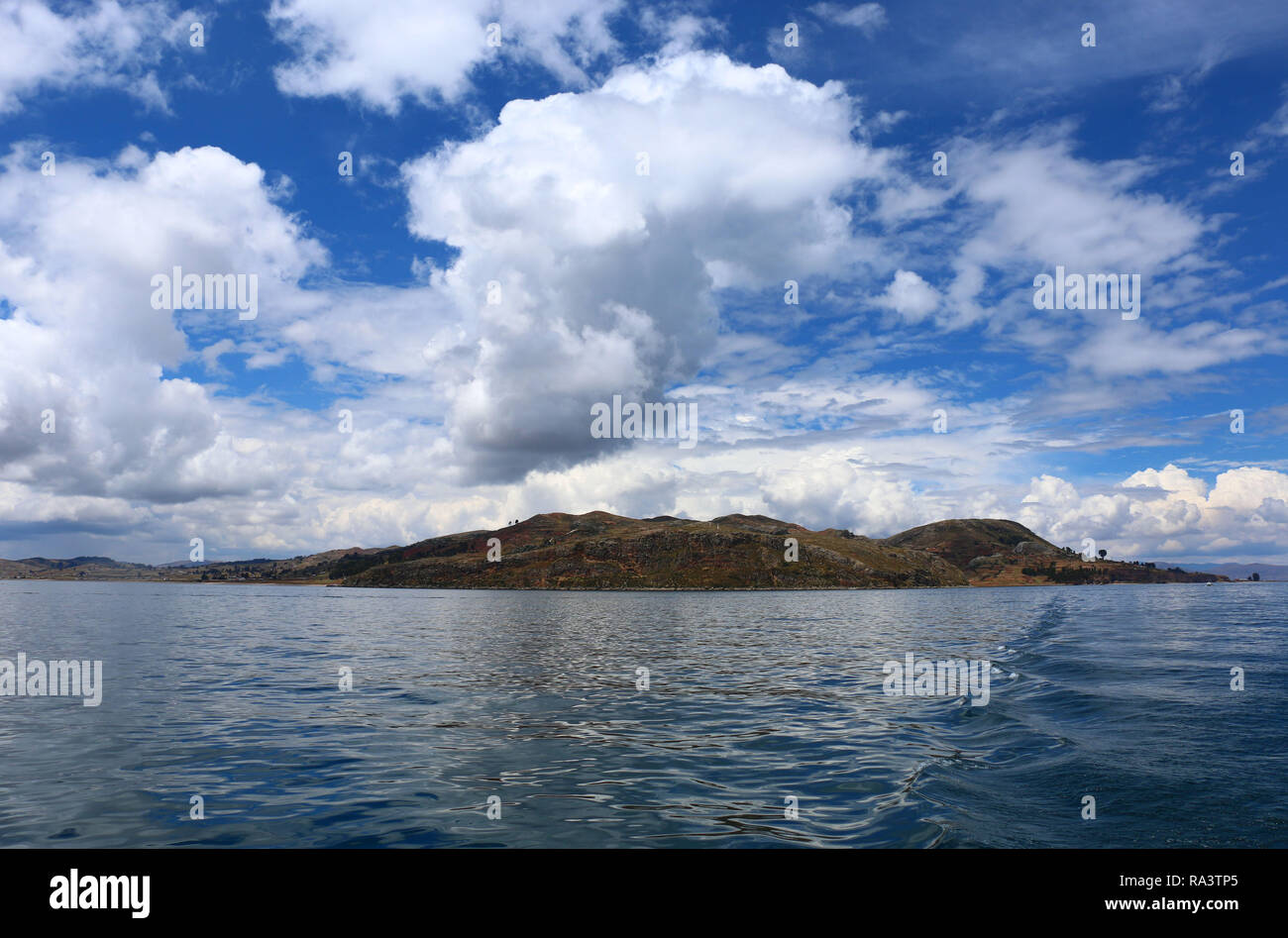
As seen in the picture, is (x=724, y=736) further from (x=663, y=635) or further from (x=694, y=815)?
(x=663, y=635)

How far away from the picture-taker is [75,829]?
54.8ft

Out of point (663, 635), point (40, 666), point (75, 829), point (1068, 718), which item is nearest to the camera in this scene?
point (75, 829)

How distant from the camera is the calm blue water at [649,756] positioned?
55.0ft

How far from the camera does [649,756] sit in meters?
23.8

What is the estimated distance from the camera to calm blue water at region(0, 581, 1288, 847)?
16.8 m

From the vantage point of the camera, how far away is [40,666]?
46.7m
